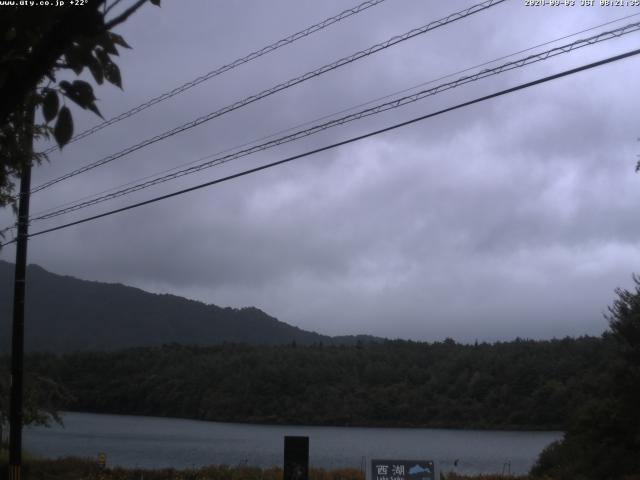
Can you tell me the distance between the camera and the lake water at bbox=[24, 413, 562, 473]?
36312 mm

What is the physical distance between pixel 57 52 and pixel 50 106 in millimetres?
323

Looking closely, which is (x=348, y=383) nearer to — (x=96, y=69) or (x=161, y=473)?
(x=161, y=473)

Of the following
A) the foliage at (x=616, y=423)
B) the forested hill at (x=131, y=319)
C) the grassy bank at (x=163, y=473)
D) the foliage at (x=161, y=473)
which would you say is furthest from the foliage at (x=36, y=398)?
the forested hill at (x=131, y=319)

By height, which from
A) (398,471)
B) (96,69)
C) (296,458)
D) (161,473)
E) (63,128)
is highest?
(96,69)

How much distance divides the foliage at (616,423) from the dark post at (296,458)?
13.7m

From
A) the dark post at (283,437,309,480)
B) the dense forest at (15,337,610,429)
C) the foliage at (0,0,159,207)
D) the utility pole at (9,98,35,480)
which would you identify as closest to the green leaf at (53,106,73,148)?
the foliage at (0,0,159,207)

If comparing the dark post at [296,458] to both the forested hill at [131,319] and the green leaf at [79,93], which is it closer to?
the green leaf at [79,93]

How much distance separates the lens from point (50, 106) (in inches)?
146

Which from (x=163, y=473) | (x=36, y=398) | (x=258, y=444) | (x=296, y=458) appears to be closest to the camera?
(x=296, y=458)

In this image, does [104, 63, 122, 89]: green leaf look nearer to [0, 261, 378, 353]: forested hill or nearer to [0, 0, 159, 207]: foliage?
[0, 0, 159, 207]: foliage

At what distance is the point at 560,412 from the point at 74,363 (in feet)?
103

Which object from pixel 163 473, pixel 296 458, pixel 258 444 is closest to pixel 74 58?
pixel 296 458

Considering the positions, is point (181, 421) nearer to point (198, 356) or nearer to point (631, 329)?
point (198, 356)

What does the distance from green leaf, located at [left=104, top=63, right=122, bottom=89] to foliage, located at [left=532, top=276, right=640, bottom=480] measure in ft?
76.8
